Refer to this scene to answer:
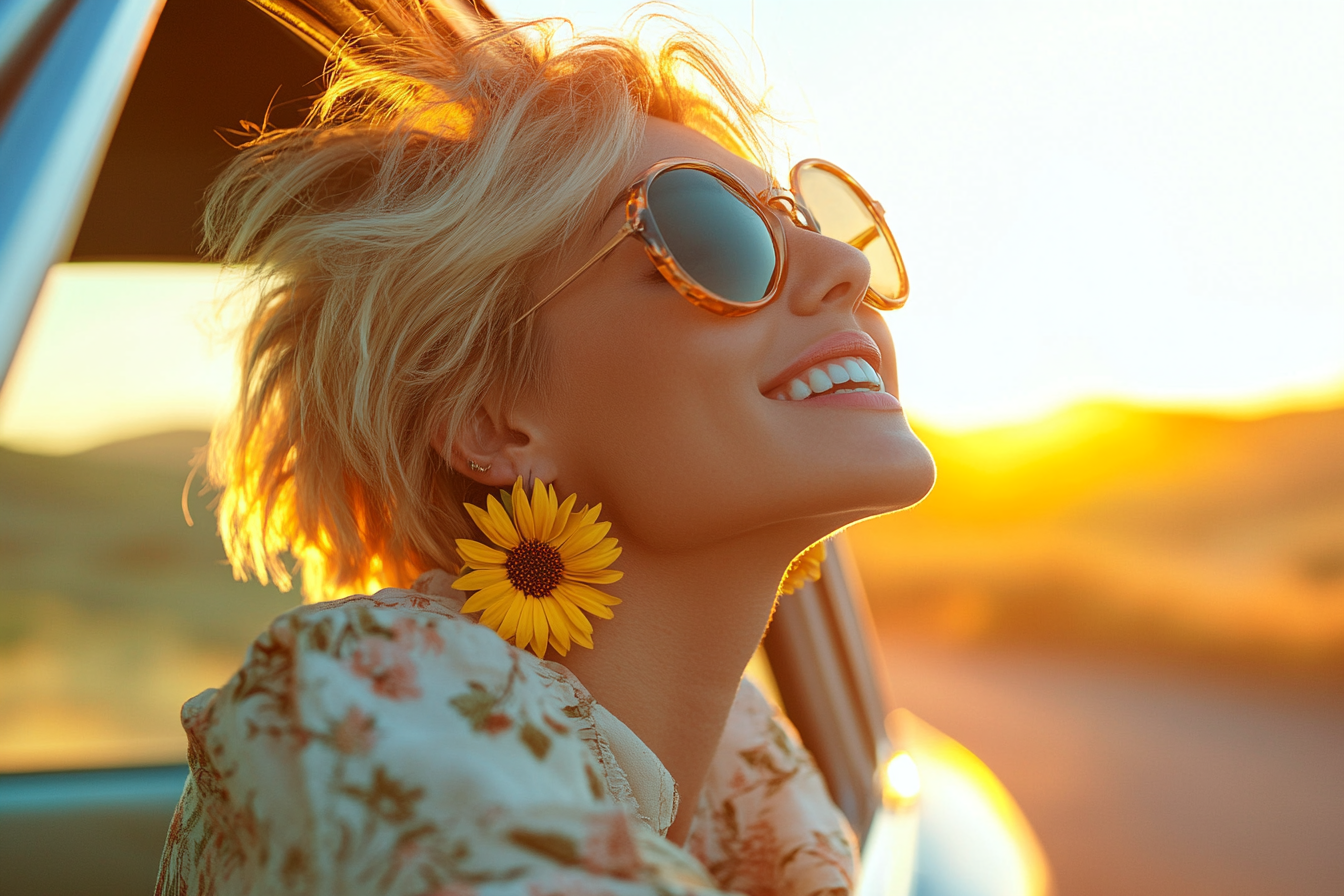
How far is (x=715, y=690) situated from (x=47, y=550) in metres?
2.29

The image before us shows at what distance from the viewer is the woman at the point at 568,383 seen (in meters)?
1.39

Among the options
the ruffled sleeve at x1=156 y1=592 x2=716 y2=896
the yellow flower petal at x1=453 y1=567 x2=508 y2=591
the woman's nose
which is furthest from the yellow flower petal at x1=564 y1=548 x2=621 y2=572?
the woman's nose

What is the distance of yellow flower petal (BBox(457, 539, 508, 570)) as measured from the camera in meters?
1.40

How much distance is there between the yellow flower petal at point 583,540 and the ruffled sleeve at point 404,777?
0.41 metres

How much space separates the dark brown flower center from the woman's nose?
0.57 metres

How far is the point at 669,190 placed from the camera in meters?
1.47

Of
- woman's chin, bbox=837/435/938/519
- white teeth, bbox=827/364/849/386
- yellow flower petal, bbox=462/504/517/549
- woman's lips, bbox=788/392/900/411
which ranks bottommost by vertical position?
yellow flower petal, bbox=462/504/517/549

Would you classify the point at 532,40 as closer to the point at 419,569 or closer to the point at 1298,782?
the point at 419,569

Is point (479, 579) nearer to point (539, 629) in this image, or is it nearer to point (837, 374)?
point (539, 629)

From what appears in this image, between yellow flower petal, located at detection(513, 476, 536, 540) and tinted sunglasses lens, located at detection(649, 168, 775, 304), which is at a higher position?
tinted sunglasses lens, located at detection(649, 168, 775, 304)

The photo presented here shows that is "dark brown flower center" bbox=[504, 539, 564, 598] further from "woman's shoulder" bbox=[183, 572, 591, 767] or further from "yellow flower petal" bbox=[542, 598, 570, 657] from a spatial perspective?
"woman's shoulder" bbox=[183, 572, 591, 767]

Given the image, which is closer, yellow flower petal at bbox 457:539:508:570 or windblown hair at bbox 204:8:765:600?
yellow flower petal at bbox 457:539:508:570

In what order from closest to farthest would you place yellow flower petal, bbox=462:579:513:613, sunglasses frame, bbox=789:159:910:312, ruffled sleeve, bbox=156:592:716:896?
ruffled sleeve, bbox=156:592:716:896 < yellow flower petal, bbox=462:579:513:613 < sunglasses frame, bbox=789:159:910:312

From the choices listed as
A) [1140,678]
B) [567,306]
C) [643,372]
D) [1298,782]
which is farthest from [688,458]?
[1140,678]
